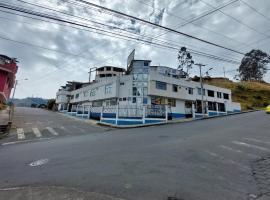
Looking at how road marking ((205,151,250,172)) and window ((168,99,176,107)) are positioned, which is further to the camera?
window ((168,99,176,107))

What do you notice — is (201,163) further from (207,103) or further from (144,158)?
(207,103)

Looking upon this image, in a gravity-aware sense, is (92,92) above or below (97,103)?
above

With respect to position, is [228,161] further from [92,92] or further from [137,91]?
[92,92]

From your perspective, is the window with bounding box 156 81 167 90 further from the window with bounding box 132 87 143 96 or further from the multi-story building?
the window with bounding box 132 87 143 96

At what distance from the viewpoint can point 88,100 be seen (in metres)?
42.3

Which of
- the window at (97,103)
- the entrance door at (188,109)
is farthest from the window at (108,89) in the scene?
the entrance door at (188,109)

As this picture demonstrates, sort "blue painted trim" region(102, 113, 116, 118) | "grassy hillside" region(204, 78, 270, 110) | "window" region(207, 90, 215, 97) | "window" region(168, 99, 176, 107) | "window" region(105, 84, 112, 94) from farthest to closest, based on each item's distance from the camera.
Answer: "grassy hillside" region(204, 78, 270, 110), "window" region(207, 90, 215, 97), "window" region(168, 99, 176, 107), "window" region(105, 84, 112, 94), "blue painted trim" region(102, 113, 116, 118)

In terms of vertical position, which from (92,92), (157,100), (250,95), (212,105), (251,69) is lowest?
(157,100)

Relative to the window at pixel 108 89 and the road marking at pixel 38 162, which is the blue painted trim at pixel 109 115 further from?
the road marking at pixel 38 162

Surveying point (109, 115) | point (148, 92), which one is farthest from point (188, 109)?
point (109, 115)

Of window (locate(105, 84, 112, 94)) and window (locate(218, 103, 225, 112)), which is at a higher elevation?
window (locate(105, 84, 112, 94))

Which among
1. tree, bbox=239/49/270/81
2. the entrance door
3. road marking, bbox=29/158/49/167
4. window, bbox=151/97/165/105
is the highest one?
tree, bbox=239/49/270/81

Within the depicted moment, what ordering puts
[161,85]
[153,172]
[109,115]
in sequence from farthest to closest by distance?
[161,85] < [109,115] < [153,172]

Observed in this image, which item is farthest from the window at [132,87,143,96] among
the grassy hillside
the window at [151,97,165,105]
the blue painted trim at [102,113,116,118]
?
the grassy hillside
